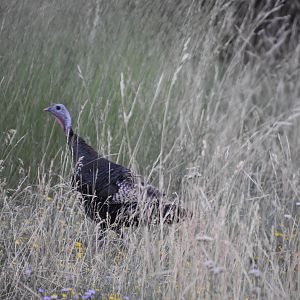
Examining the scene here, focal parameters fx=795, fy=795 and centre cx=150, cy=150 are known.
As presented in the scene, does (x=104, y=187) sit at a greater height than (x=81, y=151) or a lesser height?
lesser

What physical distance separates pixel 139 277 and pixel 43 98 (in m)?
2.19

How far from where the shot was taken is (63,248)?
381cm

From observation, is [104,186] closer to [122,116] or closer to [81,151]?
[81,151]

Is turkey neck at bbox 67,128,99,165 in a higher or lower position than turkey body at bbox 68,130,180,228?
higher

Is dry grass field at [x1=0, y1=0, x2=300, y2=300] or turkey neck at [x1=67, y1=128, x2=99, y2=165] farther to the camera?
turkey neck at [x1=67, y1=128, x2=99, y2=165]

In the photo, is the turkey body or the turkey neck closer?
the turkey body

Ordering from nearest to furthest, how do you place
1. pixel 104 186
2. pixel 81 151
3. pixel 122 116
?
pixel 104 186 → pixel 81 151 → pixel 122 116

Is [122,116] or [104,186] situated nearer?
→ [104,186]

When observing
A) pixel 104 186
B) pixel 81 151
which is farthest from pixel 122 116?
pixel 104 186

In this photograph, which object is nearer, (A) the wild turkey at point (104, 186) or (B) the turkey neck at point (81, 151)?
(A) the wild turkey at point (104, 186)

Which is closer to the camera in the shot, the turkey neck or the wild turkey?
the wild turkey

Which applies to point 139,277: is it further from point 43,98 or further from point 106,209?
point 43,98

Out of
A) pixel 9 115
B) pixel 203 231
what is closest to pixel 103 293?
pixel 203 231

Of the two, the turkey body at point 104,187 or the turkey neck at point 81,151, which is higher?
the turkey neck at point 81,151
